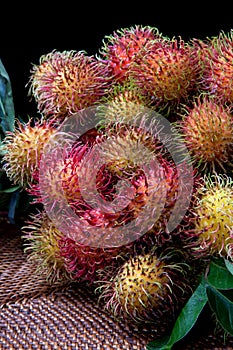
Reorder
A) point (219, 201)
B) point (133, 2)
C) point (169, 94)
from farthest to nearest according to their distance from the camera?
point (133, 2)
point (169, 94)
point (219, 201)

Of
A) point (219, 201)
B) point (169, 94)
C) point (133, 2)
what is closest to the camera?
point (219, 201)

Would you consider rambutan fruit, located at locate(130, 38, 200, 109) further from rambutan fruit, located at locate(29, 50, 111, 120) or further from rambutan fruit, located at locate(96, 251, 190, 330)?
rambutan fruit, located at locate(96, 251, 190, 330)

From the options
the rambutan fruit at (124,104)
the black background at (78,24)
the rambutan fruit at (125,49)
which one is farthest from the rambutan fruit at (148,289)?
the black background at (78,24)

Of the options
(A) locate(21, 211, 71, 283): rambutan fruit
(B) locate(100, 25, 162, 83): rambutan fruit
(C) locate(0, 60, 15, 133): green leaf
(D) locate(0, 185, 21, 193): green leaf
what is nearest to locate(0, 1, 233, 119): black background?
(C) locate(0, 60, 15, 133): green leaf

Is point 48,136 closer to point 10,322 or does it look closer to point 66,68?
point 66,68

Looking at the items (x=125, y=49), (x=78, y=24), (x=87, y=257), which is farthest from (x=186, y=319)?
(x=78, y=24)

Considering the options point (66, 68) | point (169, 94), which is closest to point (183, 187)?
point (169, 94)

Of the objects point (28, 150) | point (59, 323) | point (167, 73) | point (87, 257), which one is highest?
point (167, 73)

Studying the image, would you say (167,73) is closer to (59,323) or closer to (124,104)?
(124,104)
